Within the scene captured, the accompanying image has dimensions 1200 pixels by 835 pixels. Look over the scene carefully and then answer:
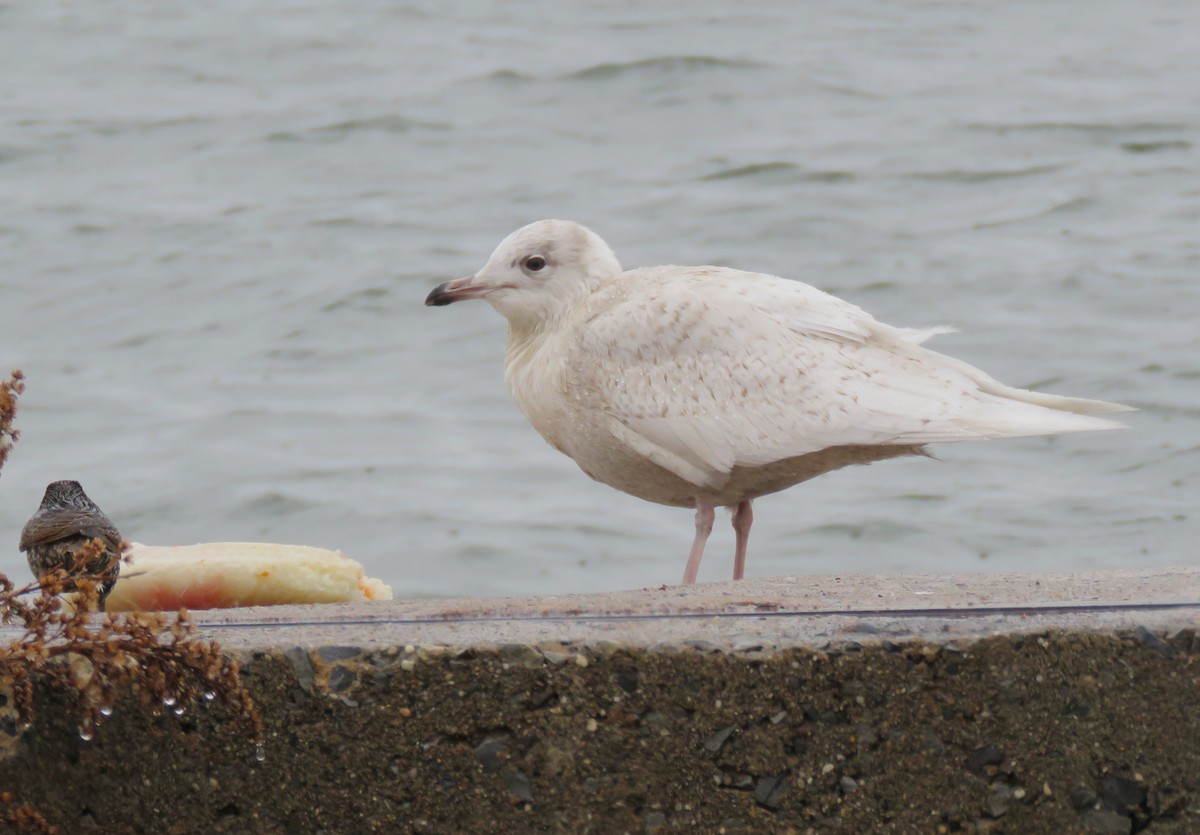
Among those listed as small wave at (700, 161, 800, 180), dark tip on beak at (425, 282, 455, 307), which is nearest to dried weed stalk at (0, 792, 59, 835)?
dark tip on beak at (425, 282, 455, 307)

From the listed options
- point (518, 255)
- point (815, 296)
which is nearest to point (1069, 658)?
point (815, 296)

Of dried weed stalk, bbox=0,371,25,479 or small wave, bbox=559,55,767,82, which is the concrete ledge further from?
small wave, bbox=559,55,767,82

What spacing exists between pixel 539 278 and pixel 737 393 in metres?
A: 0.82

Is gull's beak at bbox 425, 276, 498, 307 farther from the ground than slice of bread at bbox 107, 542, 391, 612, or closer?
farther from the ground

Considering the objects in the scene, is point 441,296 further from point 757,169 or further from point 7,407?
point 757,169

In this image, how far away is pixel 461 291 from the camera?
559cm

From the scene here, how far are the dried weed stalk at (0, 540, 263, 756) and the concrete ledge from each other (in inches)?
4.9

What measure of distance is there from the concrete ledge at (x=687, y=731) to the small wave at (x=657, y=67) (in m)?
13.7

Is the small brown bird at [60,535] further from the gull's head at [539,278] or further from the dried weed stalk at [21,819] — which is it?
the gull's head at [539,278]

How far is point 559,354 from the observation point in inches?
210

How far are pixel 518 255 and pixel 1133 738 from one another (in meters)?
3.04

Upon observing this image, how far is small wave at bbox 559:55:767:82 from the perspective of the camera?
16469 mm

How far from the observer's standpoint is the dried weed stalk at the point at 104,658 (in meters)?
2.84

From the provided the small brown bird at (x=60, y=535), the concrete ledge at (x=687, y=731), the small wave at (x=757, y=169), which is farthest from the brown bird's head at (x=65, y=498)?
the small wave at (x=757, y=169)
